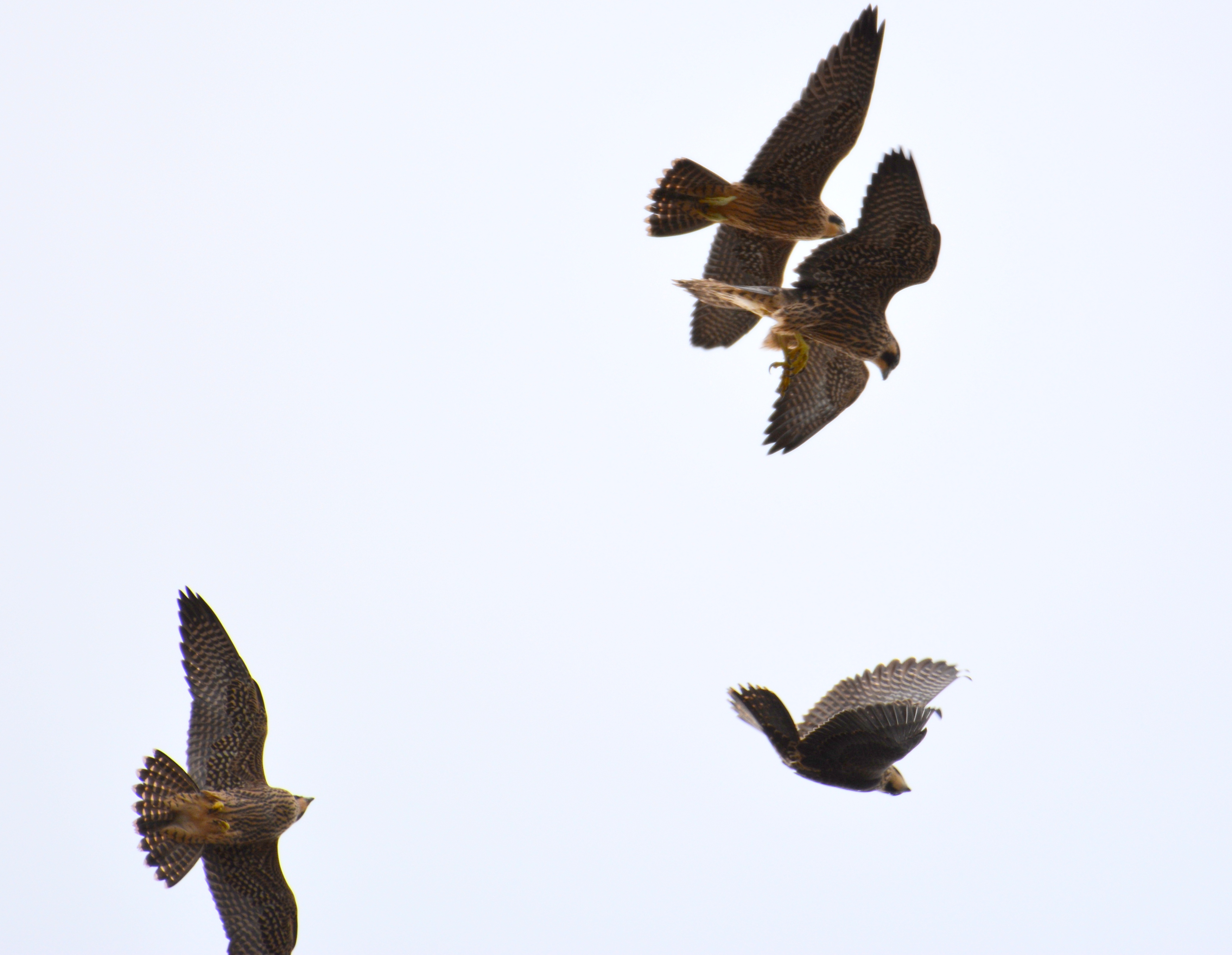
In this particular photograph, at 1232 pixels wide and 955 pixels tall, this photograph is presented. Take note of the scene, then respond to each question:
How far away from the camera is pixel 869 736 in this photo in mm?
6637

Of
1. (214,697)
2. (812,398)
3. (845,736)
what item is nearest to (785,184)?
(812,398)

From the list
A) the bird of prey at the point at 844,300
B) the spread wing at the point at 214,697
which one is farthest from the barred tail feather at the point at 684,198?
the spread wing at the point at 214,697

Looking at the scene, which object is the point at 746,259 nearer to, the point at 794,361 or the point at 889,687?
the point at 794,361

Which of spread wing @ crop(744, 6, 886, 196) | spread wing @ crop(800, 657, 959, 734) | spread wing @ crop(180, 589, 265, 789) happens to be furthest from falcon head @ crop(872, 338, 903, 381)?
spread wing @ crop(180, 589, 265, 789)

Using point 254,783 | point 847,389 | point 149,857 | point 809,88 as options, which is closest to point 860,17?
point 809,88

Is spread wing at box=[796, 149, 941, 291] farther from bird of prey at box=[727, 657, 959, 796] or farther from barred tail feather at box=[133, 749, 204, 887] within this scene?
barred tail feather at box=[133, 749, 204, 887]

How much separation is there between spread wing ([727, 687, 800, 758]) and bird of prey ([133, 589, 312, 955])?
10.4 ft

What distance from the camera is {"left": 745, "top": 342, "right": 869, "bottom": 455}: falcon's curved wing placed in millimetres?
8609

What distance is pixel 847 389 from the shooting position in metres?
8.68

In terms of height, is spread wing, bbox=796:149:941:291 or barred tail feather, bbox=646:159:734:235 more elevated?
barred tail feather, bbox=646:159:734:235

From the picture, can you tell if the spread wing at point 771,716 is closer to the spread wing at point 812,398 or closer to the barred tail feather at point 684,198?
the spread wing at point 812,398

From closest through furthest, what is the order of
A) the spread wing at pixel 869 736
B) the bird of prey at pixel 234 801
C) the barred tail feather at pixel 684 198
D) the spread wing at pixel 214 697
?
the spread wing at pixel 869 736, the bird of prey at pixel 234 801, the spread wing at pixel 214 697, the barred tail feather at pixel 684 198

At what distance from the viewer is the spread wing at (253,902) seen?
776 cm

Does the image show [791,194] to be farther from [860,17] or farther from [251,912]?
[251,912]
